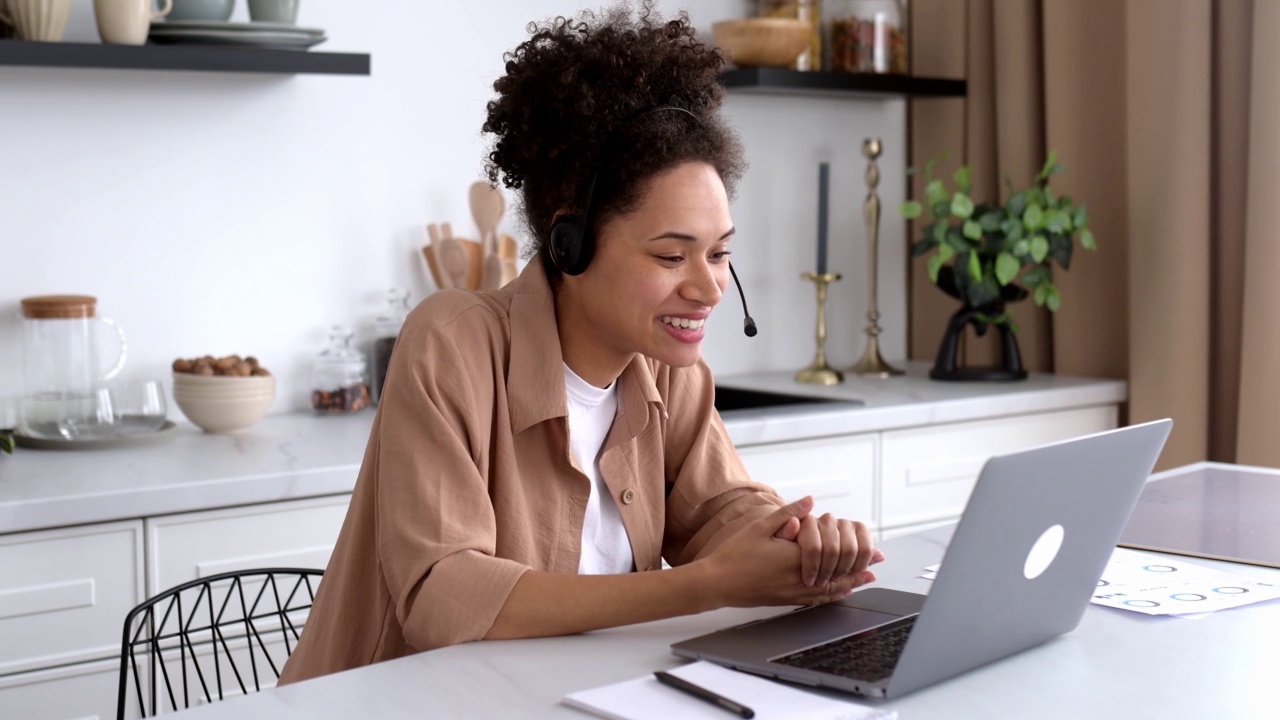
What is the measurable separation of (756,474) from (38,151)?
139 centimetres

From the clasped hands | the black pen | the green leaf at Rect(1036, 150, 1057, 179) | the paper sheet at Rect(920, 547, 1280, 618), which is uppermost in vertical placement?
the green leaf at Rect(1036, 150, 1057, 179)

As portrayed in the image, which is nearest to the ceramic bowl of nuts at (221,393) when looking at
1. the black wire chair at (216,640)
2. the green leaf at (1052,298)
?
the black wire chair at (216,640)

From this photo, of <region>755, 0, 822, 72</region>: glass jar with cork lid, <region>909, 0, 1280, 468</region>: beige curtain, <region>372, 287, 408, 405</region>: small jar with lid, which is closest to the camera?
<region>372, 287, 408, 405</region>: small jar with lid

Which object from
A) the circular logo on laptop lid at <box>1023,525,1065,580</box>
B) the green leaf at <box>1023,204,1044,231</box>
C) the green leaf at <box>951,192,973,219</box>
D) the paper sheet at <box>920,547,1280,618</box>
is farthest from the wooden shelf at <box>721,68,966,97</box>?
the circular logo on laptop lid at <box>1023,525,1065,580</box>

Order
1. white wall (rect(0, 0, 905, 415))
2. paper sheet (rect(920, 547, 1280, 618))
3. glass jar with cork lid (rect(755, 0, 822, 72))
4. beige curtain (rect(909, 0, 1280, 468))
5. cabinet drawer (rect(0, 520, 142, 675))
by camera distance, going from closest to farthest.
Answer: paper sheet (rect(920, 547, 1280, 618)), cabinet drawer (rect(0, 520, 142, 675)), white wall (rect(0, 0, 905, 415)), beige curtain (rect(909, 0, 1280, 468)), glass jar with cork lid (rect(755, 0, 822, 72))

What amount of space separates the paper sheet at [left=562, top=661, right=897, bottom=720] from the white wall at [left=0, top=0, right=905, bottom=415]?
171 cm

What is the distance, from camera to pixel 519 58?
1.46 metres

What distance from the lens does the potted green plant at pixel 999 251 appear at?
2.93 metres

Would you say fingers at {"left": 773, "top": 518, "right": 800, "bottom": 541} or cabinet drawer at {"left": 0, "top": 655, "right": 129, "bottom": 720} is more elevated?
fingers at {"left": 773, "top": 518, "right": 800, "bottom": 541}

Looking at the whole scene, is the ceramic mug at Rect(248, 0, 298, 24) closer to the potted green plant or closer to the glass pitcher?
the glass pitcher

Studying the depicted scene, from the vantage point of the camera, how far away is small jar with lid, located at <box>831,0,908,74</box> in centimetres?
319

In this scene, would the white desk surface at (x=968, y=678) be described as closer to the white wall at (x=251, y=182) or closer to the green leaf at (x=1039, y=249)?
the white wall at (x=251, y=182)

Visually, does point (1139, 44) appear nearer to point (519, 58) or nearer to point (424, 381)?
point (519, 58)

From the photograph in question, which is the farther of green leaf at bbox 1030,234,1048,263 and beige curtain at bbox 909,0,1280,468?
green leaf at bbox 1030,234,1048,263
